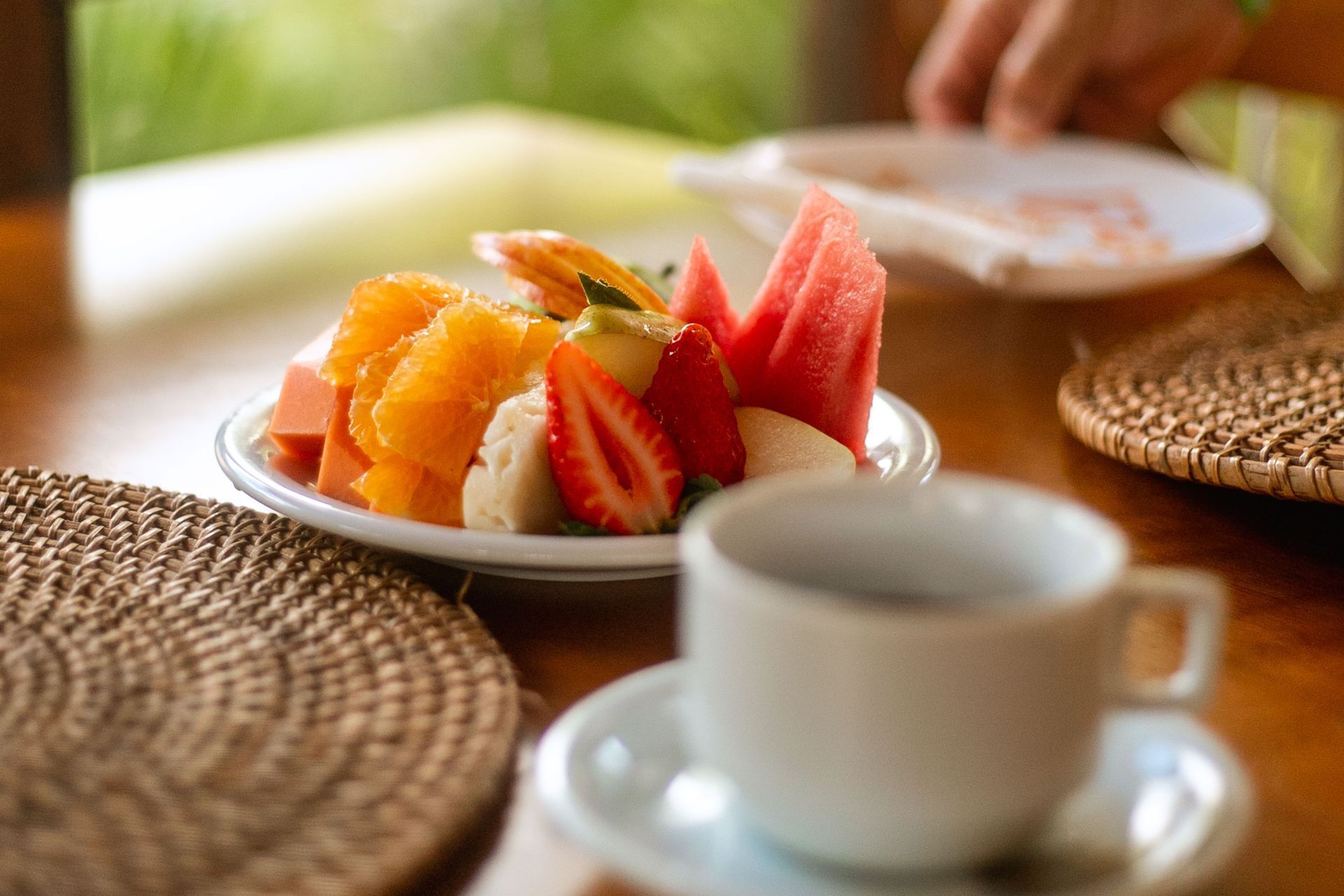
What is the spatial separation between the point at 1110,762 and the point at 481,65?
Result: 408 cm

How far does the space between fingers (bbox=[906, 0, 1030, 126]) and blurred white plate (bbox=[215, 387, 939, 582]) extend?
1.01 metres

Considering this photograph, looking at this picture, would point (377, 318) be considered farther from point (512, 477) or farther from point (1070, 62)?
point (1070, 62)

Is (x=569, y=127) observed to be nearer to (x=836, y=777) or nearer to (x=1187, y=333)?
(x=1187, y=333)

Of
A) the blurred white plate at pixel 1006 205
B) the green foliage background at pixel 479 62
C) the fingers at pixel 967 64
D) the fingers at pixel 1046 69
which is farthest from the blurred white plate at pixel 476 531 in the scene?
the green foliage background at pixel 479 62

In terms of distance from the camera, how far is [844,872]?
0.38 meters

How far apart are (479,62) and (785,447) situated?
3827 mm

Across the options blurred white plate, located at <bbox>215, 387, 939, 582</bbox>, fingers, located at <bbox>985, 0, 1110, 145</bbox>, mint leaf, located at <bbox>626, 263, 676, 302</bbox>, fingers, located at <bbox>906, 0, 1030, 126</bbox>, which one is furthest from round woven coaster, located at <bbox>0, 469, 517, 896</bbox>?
fingers, located at <bbox>906, 0, 1030, 126</bbox>

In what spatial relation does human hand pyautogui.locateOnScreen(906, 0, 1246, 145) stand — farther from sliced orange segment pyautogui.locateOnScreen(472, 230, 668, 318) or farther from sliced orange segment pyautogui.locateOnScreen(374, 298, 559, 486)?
sliced orange segment pyautogui.locateOnScreen(374, 298, 559, 486)

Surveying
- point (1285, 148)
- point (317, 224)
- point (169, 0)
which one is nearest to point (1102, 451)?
point (317, 224)

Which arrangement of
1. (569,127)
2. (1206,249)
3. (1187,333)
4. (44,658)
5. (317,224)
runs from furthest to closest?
(569,127)
(317,224)
(1206,249)
(1187,333)
(44,658)

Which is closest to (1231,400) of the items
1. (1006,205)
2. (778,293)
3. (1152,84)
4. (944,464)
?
(944,464)

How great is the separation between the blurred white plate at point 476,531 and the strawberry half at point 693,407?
5cm

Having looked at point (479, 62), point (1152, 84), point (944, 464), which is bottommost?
point (479, 62)

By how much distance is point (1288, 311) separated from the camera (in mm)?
985
